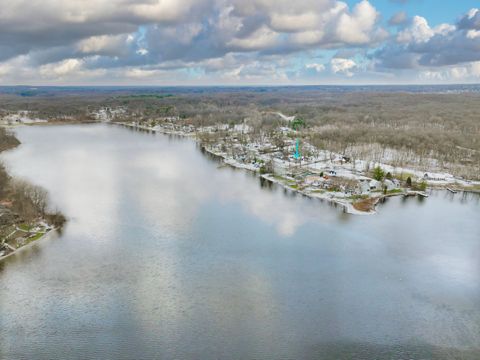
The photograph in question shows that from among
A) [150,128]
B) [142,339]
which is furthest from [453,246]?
[150,128]

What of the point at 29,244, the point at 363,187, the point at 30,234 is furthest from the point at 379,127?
the point at 29,244

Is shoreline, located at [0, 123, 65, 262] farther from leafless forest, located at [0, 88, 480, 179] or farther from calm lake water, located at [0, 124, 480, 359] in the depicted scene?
leafless forest, located at [0, 88, 480, 179]

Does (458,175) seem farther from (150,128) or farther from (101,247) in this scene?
(150,128)

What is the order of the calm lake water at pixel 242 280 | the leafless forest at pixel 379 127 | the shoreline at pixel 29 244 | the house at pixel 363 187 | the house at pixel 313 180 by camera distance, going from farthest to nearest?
the leafless forest at pixel 379 127
the house at pixel 313 180
the house at pixel 363 187
the shoreline at pixel 29 244
the calm lake water at pixel 242 280

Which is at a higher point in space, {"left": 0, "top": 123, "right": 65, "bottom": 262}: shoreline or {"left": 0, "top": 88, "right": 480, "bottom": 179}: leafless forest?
{"left": 0, "top": 88, "right": 480, "bottom": 179}: leafless forest

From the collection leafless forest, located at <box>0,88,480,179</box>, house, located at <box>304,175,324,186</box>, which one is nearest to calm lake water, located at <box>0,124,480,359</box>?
house, located at <box>304,175,324,186</box>

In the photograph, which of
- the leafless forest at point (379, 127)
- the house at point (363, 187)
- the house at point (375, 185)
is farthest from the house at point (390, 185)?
the leafless forest at point (379, 127)

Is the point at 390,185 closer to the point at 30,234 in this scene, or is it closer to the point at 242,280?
the point at 242,280

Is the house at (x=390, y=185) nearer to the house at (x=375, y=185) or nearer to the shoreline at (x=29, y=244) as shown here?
the house at (x=375, y=185)
